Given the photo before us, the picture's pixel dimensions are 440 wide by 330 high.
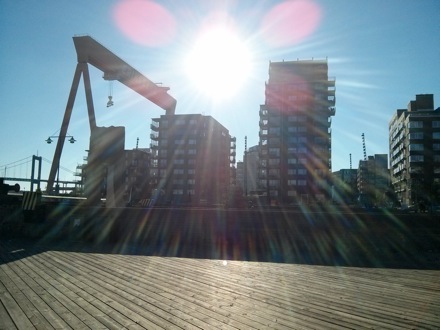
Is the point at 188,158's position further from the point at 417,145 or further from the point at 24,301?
the point at 24,301

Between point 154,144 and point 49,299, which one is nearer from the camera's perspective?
point 49,299

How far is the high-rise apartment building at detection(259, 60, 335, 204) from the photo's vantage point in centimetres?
6681

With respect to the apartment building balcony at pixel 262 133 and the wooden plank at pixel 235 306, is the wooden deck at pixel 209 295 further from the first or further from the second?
the apartment building balcony at pixel 262 133

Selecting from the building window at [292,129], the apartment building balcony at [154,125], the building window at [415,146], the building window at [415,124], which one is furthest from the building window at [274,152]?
the apartment building balcony at [154,125]

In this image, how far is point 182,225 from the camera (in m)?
14.5

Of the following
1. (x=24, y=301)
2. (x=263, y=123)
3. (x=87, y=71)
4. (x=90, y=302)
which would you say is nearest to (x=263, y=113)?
(x=263, y=123)

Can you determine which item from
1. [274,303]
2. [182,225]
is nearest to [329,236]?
[182,225]

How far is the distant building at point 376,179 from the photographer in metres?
72.9

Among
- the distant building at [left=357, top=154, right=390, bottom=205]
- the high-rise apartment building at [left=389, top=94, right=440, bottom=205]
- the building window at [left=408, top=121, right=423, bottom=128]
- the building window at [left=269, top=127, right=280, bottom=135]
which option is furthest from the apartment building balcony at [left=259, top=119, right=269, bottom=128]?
the building window at [left=408, top=121, right=423, bottom=128]

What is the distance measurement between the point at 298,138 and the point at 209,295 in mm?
64366

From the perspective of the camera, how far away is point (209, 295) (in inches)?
259

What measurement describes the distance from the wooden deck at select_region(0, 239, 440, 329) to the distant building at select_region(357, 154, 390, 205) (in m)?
64.3

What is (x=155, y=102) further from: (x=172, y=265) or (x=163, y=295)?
(x=163, y=295)

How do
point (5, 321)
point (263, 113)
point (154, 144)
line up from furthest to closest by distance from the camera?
point (154, 144), point (263, 113), point (5, 321)
